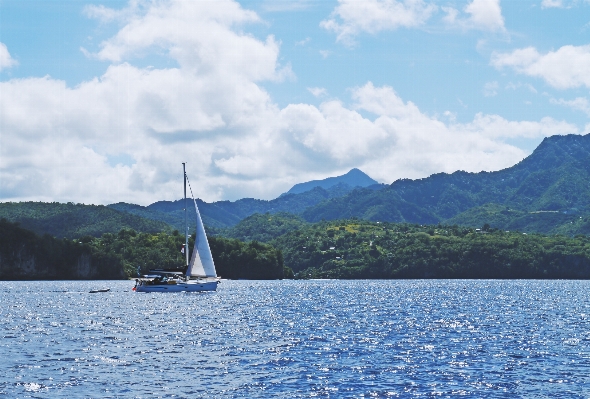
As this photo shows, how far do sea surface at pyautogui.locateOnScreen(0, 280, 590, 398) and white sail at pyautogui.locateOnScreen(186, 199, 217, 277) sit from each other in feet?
124

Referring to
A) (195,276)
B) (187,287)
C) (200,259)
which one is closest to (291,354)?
(200,259)

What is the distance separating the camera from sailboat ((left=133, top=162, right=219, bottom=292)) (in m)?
141

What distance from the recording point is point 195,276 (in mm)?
144500

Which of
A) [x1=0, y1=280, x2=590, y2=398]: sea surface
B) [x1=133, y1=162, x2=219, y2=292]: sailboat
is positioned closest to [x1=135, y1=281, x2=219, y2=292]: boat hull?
[x1=133, y1=162, x2=219, y2=292]: sailboat

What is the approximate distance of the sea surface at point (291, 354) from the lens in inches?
1727

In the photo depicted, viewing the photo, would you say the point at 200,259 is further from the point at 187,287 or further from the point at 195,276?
the point at 187,287

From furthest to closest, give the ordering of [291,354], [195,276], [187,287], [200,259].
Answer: [187,287] < [195,276] < [200,259] < [291,354]

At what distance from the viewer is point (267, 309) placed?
10838 centimetres

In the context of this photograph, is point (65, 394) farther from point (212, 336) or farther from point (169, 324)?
point (169, 324)

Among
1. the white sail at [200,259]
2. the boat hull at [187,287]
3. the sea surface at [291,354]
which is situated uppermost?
the white sail at [200,259]

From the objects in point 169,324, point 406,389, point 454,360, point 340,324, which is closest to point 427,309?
point 340,324

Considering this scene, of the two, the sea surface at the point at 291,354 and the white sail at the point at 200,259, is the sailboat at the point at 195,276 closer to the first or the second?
the white sail at the point at 200,259

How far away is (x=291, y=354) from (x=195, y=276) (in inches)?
→ 3489

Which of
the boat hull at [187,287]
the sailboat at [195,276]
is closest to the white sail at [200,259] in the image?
the sailboat at [195,276]
